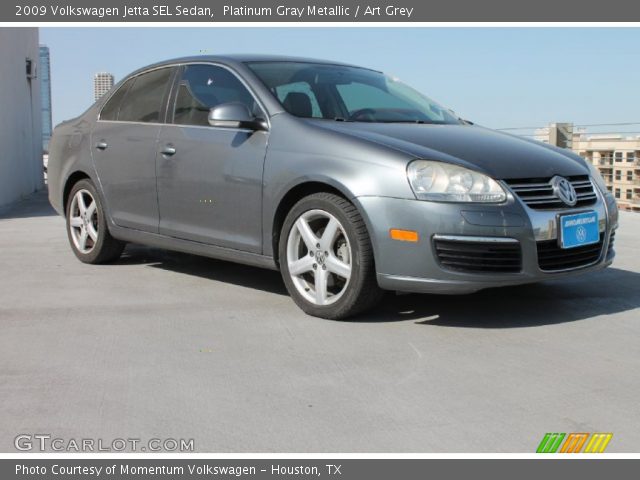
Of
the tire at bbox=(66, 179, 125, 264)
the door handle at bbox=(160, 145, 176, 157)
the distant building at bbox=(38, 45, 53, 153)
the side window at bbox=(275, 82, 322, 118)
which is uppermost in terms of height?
the side window at bbox=(275, 82, 322, 118)

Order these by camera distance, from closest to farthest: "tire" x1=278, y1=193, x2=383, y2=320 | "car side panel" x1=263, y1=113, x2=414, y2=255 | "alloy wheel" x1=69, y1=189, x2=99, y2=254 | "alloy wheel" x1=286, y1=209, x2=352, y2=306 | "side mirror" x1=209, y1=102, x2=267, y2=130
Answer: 1. "car side panel" x1=263, y1=113, x2=414, y2=255
2. "tire" x1=278, y1=193, x2=383, y2=320
3. "alloy wheel" x1=286, y1=209, x2=352, y2=306
4. "side mirror" x1=209, y1=102, x2=267, y2=130
5. "alloy wheel" x1=69, y1=189, x2=99, y2=254

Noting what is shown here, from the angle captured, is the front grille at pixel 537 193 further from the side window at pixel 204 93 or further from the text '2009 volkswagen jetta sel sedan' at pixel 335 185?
the side window at pixel 204 93

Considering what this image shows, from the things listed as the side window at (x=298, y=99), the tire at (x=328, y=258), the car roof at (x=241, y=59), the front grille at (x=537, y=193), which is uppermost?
the car roof at (x=241, y=59)

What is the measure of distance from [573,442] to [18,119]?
547 inches

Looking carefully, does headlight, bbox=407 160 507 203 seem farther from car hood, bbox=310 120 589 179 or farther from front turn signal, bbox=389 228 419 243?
front turn signal, bbox=389 228 419 243

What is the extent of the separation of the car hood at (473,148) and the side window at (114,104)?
2193mm

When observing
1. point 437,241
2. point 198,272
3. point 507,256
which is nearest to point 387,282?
point 437,241

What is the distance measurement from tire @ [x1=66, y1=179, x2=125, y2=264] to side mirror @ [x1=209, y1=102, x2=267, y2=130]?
187cm

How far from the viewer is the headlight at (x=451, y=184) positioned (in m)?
4.45

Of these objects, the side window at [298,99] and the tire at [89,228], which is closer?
the side window at [298,99]

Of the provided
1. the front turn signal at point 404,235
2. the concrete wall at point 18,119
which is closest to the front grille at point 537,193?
the front turn signal at point 404,235

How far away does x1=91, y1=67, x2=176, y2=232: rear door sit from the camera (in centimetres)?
606
